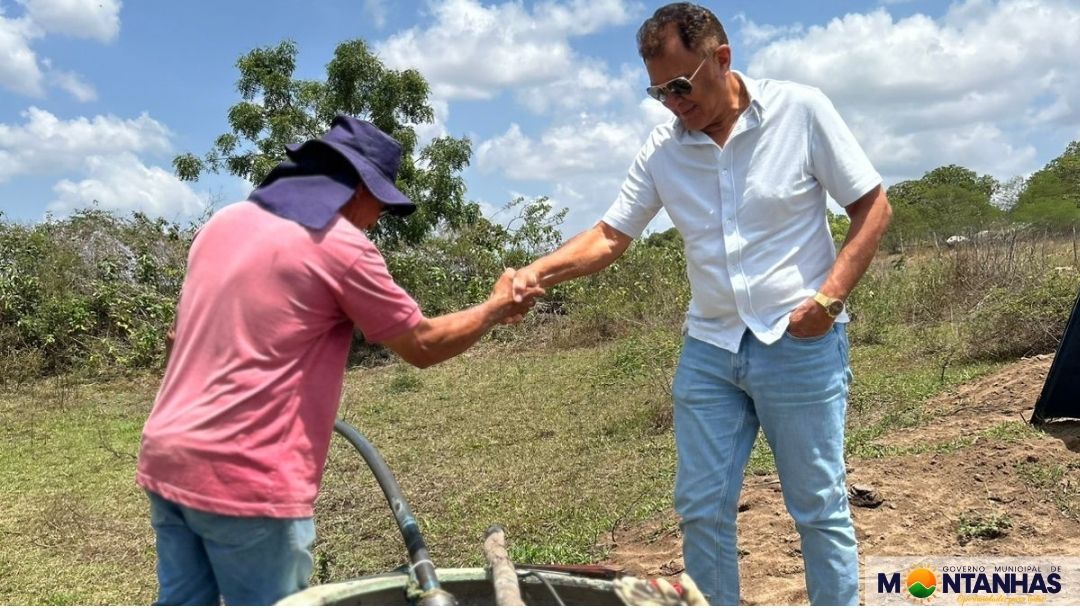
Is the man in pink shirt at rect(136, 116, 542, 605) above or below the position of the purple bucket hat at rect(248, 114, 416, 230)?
below

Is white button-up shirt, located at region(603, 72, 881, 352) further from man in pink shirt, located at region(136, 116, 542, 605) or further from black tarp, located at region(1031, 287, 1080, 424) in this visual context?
black tarp, located at region(1031, 287, 1080, 424)

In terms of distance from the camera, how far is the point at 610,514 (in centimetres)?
528

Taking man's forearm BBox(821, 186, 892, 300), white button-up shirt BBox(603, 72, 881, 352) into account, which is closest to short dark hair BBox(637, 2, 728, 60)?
white button-up shirt BBox(603, 72, 881, 352)

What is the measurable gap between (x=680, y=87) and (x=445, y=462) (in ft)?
15.7

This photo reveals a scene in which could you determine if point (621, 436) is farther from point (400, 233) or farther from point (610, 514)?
point (400, 233)

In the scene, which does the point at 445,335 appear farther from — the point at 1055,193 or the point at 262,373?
the point at 1055,193

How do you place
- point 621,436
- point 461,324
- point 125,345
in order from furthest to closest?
point 125,345
point 621,436
point 461,324

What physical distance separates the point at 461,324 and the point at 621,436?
513cm

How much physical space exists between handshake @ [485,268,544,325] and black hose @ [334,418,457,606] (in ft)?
1.64

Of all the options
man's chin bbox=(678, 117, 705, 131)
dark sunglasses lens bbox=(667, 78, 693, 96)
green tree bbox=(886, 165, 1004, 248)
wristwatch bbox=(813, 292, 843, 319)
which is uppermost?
green tree bbox=(886, 165, 1004, 248)

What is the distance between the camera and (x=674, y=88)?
8.75 ft

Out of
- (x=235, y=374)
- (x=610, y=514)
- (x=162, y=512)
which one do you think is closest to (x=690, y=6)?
(x=235, y=374)

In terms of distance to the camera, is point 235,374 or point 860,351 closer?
point 235,374

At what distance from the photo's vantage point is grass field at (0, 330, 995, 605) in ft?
16.4
